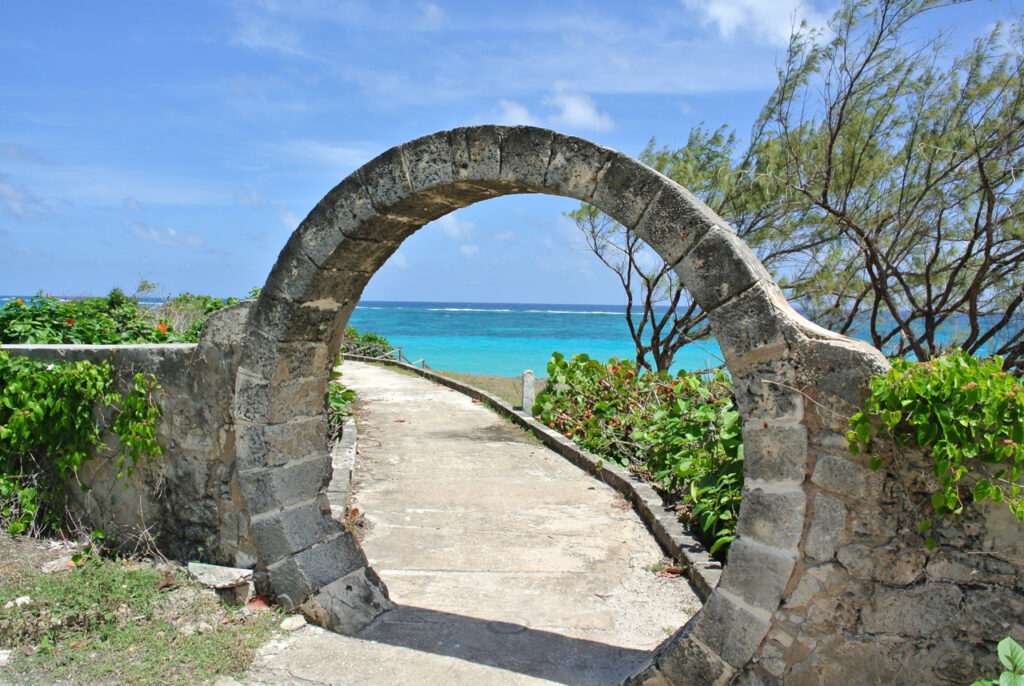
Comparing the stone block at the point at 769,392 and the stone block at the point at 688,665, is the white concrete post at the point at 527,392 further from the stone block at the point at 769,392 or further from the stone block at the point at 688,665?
the stone block at the point at 769,392

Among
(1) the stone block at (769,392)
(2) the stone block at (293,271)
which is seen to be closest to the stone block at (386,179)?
(2) the stone block at (293,271)

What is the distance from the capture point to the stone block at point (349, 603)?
4246 millimetres

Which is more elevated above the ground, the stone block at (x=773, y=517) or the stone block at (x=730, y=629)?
the stone block at (x=773, y=517)

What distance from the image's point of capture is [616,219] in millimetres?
3520

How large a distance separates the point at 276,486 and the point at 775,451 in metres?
2.85

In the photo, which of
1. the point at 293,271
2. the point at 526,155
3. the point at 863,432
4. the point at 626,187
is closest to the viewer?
the point at 863,432

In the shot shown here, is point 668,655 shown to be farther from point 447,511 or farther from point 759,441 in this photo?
point 447,511

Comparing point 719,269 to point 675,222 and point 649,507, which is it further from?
point 649,507

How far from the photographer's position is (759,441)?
3197 millimetres

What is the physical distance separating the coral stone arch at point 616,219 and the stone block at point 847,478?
0.03 m

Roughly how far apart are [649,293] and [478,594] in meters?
9.84

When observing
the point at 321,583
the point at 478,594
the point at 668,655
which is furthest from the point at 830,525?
the point at 321,583

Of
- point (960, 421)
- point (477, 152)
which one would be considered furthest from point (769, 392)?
point (477, 152)

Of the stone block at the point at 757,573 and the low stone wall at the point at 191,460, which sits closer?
the stone block at the point at 757,573
